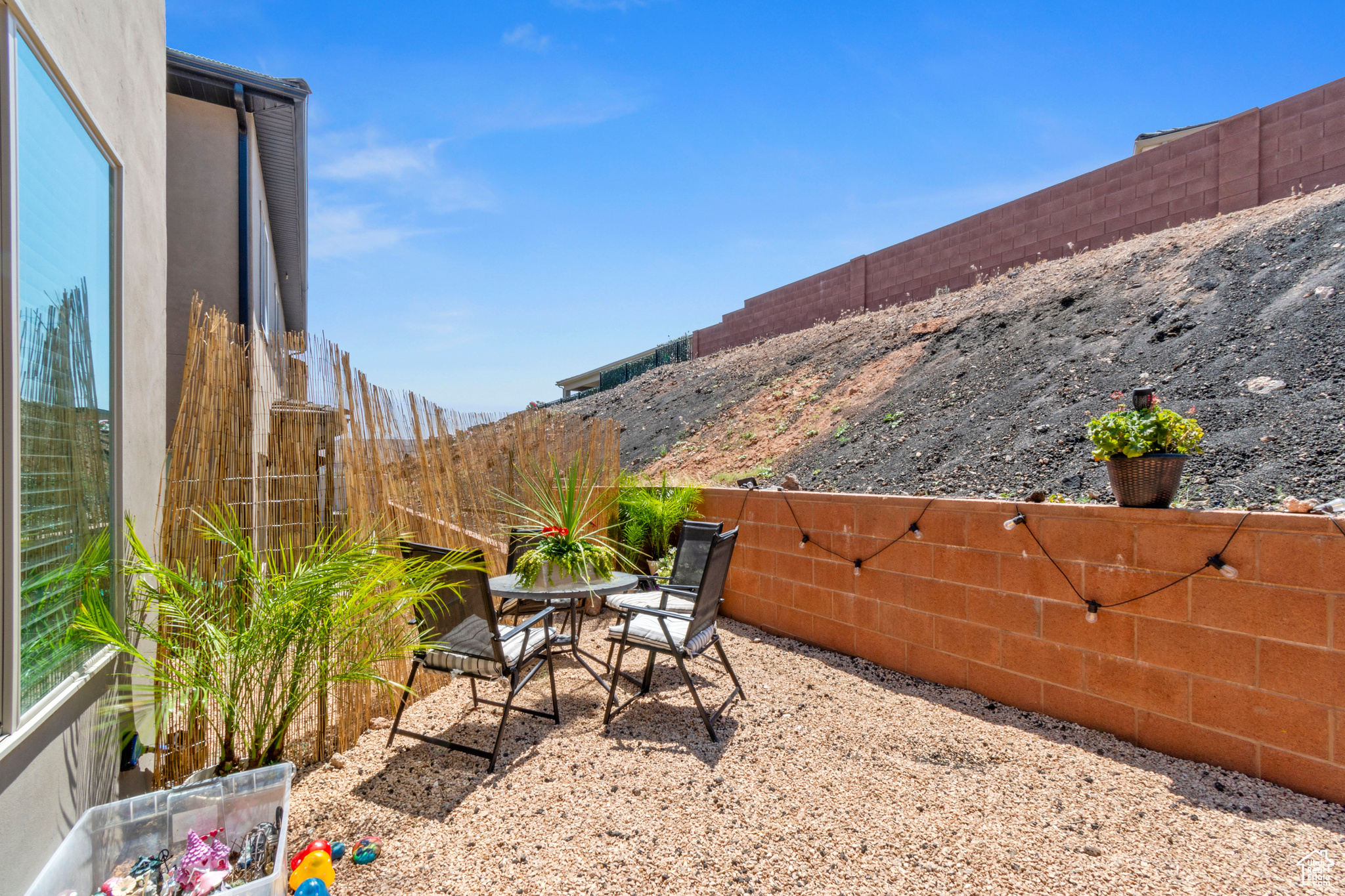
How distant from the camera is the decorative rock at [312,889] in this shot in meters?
1.89

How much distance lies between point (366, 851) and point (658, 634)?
Result: 1665 millimetres

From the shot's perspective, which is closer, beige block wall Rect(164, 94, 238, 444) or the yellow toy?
the yellow toy

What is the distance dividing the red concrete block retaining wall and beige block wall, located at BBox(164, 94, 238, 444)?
5.76 meters

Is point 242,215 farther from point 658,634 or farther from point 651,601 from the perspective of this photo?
point 658,634

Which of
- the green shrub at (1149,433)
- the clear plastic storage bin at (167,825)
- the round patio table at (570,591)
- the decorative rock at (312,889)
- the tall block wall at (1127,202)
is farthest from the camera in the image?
the tall block wall at (1127,202)

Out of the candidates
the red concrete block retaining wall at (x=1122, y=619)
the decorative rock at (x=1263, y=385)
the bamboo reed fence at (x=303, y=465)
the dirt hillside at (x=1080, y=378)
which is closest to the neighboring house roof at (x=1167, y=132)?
the dirt hillside at (x=1080, y=378)

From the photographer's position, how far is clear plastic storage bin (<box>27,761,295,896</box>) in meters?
1.65

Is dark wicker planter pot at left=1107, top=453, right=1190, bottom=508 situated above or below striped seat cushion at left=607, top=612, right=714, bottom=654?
above

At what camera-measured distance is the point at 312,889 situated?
1.90 metres

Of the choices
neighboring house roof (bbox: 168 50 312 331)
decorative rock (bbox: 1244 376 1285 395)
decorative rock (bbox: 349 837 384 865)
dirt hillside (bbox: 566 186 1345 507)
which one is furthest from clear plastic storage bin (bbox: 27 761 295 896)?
decorative rock (bbox: 1244 376 1285 395)

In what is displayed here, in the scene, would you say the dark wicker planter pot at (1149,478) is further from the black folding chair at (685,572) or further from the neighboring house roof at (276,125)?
the neighboring house roof at (276,125)

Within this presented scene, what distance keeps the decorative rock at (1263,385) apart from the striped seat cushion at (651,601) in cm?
492

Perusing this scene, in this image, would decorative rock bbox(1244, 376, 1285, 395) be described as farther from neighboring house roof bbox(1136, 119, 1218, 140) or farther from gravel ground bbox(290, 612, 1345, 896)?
neighboring house roof bbox(1136, 119, 1218, 140)

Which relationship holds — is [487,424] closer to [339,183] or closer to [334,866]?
[334,866]
